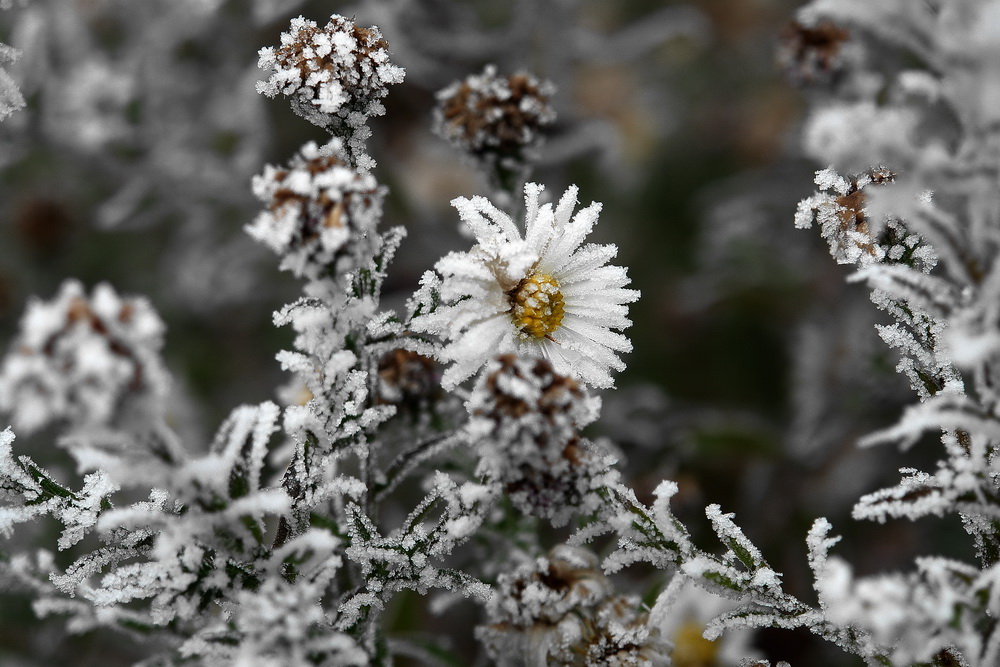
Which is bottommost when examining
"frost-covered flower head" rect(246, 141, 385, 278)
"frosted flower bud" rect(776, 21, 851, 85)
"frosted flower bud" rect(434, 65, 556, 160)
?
"frost-covered flower head" rect(246, 141, 385, 278)

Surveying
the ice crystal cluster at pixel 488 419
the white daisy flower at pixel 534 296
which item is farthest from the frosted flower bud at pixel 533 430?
the white daisy flower at pixel 534 296

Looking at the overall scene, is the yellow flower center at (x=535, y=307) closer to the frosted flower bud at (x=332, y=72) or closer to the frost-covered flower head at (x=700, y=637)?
the frosted flower bud at (x=332, y=72)

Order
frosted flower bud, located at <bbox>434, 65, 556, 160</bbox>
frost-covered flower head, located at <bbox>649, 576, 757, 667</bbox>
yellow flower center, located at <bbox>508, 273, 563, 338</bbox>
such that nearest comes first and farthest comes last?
yellow flower center, located at <bbox>508, 273, 563, 338</bbox> < frosted flower bud, located at <bbox>434, 65, 556, 160</bbox> < frost-covered flower head, located at <bbox>649, 576, 757, 667</bbox>

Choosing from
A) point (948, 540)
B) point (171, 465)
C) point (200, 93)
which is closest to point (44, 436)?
point (200, 93)

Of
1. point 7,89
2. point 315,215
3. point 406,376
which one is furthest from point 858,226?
point 7,89

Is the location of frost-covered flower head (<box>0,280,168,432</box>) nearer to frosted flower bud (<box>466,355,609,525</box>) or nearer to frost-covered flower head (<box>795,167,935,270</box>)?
frosted flower bud (<box>466,355,609,525</box>)

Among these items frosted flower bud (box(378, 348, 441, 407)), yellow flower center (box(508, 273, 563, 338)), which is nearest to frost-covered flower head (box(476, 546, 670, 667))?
yellow flower center (box(508, 273, 563, 338))
